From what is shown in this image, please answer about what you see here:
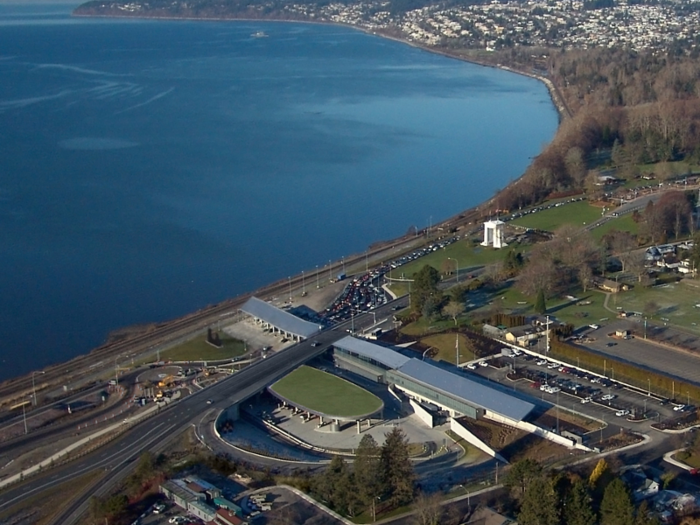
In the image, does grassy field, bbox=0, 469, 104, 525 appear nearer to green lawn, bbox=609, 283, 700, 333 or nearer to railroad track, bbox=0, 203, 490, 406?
railroad track, bbox=0, 203, 490, 406

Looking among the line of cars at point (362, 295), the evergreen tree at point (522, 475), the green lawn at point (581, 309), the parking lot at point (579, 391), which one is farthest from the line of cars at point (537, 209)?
the evergreen tree at point (522, 475)

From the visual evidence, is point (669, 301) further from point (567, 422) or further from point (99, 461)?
point (99, 461)

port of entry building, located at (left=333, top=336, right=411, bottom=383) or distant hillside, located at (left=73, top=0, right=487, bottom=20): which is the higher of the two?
distant hillside, located at (left=73, top=0, right=487, bottom=20)

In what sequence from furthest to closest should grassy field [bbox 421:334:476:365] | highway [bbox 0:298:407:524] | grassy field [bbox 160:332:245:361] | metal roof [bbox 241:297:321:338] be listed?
metal roof [bbox 241:297:321:338] → grassy field [bbox 160:332:245:361] → grassy field [bbox 421:334:476:365] → highway [bbox 0:298:407:524]

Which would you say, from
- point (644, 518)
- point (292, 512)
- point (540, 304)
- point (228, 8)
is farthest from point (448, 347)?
point (228, 8)

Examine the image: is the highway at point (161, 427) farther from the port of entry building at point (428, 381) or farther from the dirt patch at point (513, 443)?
the dirt patch at point (513, 443)

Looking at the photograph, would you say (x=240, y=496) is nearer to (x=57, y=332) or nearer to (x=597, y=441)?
(x=597, y=441)

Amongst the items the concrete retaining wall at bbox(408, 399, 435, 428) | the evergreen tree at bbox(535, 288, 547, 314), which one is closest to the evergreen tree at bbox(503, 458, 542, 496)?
the concrete retaining wall at bbox(408, 399, 435, 428)
